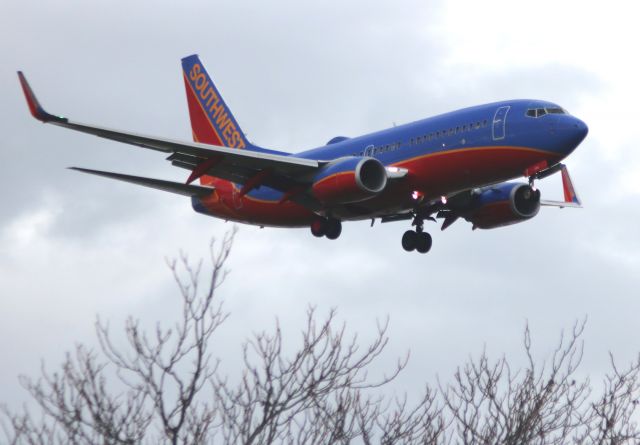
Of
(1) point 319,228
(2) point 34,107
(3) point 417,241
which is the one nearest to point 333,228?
(1) point 319,228

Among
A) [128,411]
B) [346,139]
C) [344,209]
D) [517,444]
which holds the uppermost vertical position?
[346,139]

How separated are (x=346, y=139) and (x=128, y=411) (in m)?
28.9

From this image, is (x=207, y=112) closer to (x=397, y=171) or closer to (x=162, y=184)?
(x=162, y=184)

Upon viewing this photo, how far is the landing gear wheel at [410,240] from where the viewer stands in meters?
48.2

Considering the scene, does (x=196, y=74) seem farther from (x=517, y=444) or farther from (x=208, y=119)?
(x=517, y=444)

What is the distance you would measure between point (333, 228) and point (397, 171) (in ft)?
14.4

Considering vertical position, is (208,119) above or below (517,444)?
above

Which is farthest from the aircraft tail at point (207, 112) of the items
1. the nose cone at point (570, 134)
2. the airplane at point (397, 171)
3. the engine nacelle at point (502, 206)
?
the nose cone at point (570, 134)

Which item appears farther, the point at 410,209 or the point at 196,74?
the point at 196,74

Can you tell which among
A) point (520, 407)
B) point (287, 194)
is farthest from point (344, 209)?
point (520, 407)

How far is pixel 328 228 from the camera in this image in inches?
1815

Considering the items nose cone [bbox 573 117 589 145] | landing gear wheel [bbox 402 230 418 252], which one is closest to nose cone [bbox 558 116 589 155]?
nose cone [bbox 573 117 589 145]

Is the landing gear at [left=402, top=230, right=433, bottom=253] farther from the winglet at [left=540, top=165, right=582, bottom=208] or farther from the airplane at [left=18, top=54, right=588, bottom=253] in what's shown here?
the winglet at [left=540, top=165, right=582, bottom=208]

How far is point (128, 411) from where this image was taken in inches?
811
